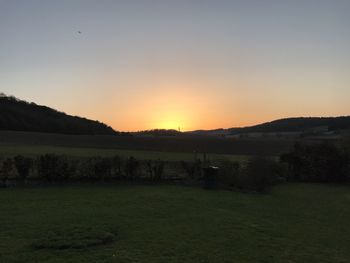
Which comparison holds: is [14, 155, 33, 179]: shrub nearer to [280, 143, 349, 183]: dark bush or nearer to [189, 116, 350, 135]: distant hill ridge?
[280, 143, 349, 183]: dark bush

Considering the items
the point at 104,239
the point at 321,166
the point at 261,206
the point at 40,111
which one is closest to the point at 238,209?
the point at 261,206

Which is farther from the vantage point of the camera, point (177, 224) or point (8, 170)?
point (8, 170)

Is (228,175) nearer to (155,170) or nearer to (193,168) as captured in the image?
(193,168)

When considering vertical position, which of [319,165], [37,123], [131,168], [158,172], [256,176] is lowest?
[256,176]

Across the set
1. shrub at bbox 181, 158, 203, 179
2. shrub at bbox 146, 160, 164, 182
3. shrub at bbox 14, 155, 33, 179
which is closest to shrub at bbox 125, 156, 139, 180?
shrub at bbox 146, 160, 164, 182

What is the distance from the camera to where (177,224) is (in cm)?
1034

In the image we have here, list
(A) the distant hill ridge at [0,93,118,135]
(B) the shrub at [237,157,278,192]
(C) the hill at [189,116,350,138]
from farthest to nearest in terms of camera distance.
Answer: (C) the hill at [189,116,350,138]
(A) the distant hill ridge at [0,93,118,135]
(B) the shrub at [237,157,278,192]

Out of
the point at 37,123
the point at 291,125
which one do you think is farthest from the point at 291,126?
the point at 37,123

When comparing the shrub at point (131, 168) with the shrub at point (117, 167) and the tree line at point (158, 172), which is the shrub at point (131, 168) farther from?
the shrub at point (117, 167)

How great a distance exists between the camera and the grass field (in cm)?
779

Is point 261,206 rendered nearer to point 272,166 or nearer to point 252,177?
point 252,177

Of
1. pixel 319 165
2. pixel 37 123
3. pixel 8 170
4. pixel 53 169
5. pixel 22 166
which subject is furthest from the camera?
pixel 37 123

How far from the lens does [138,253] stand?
7703 mm

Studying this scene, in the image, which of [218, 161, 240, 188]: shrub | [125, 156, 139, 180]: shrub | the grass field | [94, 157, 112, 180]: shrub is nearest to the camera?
the grass field
